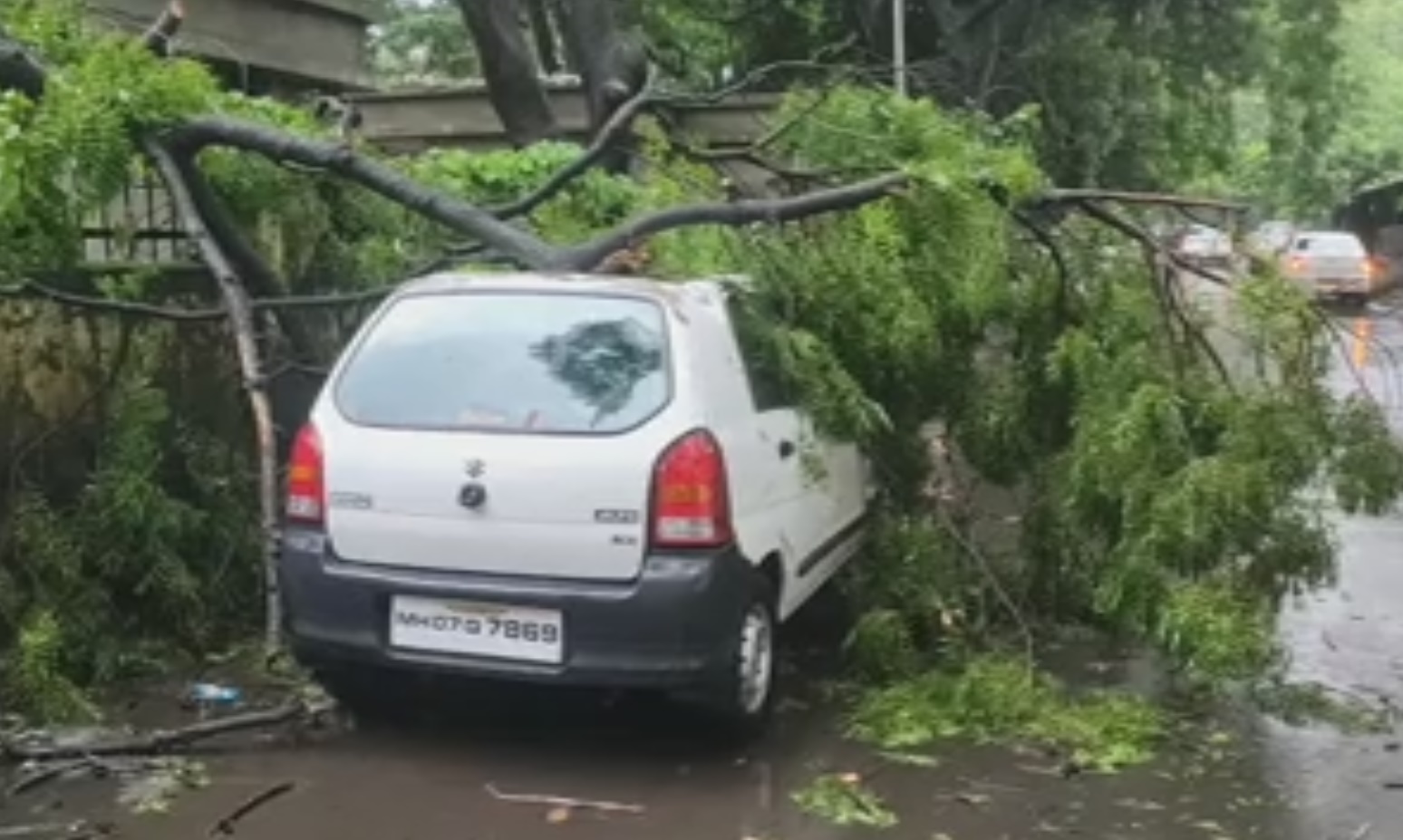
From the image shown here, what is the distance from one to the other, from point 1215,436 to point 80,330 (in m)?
4.89

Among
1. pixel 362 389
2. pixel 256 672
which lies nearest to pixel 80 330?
pixel 256 672

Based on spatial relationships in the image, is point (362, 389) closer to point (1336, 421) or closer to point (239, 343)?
point (239, 343)

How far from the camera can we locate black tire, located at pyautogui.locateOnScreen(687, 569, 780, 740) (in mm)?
5770

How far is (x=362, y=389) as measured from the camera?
234 inches

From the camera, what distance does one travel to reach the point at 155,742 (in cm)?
585

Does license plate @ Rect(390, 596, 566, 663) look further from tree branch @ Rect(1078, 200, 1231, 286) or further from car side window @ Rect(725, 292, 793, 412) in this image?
tree branch @ Rect(1078, 200, 1231, 286)

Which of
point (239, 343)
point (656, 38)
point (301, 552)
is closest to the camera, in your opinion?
point (301, 552)

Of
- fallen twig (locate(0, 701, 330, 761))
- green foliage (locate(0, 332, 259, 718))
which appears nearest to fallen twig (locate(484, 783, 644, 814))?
fallen twig (locate(0, 701, 330, 761))

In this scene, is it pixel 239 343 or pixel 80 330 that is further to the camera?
pixel 80 330

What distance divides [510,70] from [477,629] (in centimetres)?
1040

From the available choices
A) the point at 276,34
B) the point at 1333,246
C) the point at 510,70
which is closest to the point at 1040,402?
the point at 510,70

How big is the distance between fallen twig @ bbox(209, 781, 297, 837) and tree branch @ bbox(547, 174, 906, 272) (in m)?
2.39

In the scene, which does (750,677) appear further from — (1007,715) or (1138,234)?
(1138,234)

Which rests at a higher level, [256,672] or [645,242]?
[645,242]
